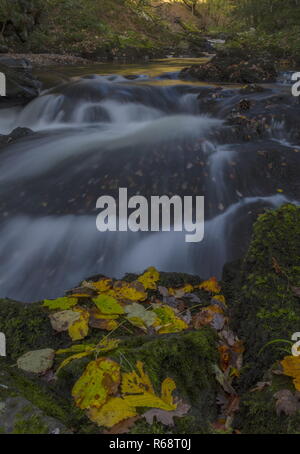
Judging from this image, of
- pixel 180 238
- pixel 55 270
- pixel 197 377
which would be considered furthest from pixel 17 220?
pixel 197 377

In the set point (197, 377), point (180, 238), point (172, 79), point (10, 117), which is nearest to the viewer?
point (197, 377)

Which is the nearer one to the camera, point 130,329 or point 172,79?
point 130,329

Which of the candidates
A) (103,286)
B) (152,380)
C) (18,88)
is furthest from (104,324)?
(18,88)

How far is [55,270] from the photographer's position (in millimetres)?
3549

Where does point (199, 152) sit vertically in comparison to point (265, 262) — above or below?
above

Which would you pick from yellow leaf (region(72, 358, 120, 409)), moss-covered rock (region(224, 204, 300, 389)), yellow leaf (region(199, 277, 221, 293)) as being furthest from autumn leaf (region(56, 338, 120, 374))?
yellow leaf (region(199, 277, 221, 293))

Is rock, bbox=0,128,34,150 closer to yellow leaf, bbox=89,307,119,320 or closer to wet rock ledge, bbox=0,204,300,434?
wet rock ledge, bbox=0,204,300,434

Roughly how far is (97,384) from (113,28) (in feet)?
94.5

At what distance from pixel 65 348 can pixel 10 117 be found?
7289mm

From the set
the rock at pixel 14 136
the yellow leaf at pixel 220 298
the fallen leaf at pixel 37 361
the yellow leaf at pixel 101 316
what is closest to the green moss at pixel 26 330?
the fallen leaf at pixel 37 361

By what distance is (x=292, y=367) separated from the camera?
1.47m

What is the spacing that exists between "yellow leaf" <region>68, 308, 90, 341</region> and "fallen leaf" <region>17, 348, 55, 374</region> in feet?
0.54
